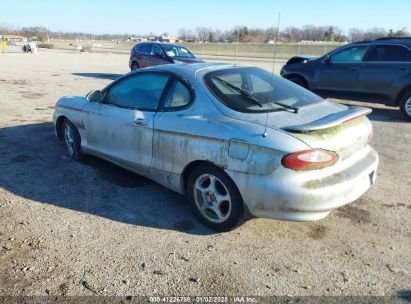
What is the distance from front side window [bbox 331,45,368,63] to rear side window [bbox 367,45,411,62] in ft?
0.68

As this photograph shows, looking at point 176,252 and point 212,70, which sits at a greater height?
point 212,70

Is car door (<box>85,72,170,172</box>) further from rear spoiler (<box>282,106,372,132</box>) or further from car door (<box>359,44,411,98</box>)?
car door (<box>359,44,411,98</box>)

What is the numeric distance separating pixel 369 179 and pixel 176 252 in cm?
188

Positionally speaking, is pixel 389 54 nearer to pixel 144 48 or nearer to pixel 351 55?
pixel 351 55

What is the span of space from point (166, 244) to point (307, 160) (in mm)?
1427

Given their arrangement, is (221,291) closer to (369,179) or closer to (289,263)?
(289,263)

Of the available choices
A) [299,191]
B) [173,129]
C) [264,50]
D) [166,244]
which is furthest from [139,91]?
[264,50]

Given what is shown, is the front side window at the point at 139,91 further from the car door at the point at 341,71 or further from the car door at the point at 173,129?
the car door at the point at 341,71

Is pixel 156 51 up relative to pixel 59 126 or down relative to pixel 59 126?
up

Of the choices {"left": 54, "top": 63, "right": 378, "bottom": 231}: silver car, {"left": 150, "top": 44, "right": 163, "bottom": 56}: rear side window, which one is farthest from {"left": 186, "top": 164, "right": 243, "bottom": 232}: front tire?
{"left": 150, "top": 44, "right": 163, "bottom": 56}: rear side window

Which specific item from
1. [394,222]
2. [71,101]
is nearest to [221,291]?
[394,222]

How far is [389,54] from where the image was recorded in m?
9.07

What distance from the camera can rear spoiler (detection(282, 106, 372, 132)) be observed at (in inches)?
128

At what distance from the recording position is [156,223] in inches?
153
